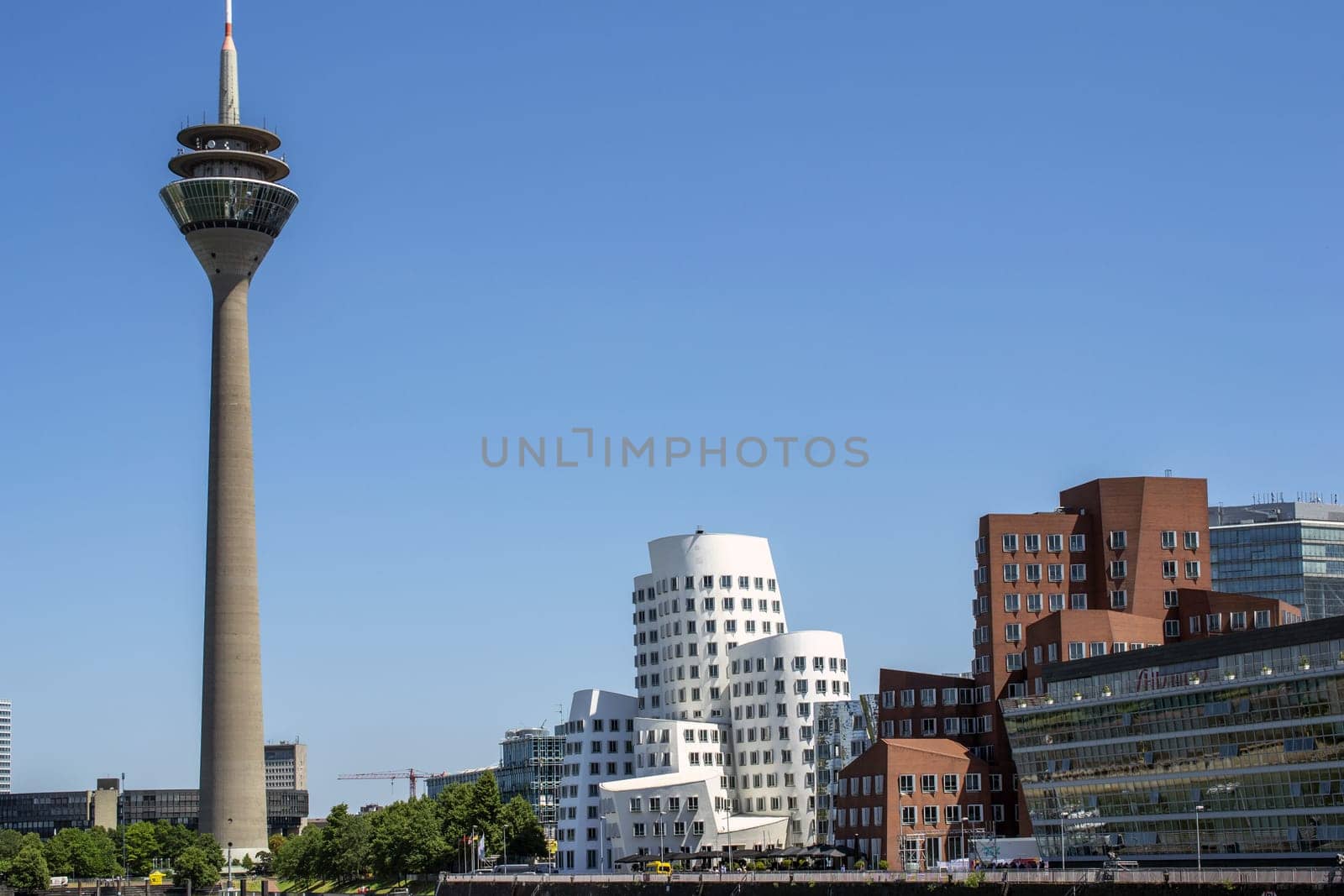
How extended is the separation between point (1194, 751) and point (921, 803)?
3520 cm

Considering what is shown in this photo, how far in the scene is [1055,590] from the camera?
16988 cm

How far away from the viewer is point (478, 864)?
195 meters

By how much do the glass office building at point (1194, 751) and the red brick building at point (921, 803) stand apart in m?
13.0

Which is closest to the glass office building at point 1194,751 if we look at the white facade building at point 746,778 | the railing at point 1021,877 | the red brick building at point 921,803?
the railing at point 1021,877

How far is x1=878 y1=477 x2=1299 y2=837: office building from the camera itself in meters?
163

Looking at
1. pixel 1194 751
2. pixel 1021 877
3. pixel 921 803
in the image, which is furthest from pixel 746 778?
pixel 1021 877

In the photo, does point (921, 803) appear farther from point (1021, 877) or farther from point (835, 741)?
point (1021, 877)

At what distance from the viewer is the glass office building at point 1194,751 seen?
396ft

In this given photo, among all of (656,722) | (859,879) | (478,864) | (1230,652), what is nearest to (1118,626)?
(1230,652)

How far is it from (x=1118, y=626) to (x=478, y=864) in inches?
3061

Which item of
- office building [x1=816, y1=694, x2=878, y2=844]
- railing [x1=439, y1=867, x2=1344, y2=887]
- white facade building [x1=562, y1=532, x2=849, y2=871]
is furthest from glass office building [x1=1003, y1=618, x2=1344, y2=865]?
white facade building [x1=562, y1=532, x2=849, y2=871]

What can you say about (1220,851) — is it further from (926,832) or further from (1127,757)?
(926,832)

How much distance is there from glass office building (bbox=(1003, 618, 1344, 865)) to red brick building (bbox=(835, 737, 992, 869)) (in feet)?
42.7

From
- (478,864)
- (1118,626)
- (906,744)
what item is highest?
(1118,626)
